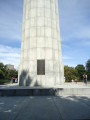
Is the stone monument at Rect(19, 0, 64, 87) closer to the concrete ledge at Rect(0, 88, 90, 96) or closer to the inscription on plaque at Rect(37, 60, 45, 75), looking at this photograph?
the inscription on plaque at Rect(37, 60, 45, 75)

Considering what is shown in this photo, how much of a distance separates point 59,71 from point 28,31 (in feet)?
23.6

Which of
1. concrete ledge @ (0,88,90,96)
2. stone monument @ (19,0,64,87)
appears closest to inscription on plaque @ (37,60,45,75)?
stone monument @ (19,0,64,87)

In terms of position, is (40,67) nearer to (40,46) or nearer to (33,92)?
(40,46)

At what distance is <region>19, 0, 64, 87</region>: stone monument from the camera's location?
45.3ft

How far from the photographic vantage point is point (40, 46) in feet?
47.3

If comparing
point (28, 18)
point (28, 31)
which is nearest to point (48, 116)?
point (28, 31)

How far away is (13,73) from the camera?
7462 centimetres

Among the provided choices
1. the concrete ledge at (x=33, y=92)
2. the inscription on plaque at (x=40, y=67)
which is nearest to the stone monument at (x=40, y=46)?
the inscription on plaque at (x=40, y=67)

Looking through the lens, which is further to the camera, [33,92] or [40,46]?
[40,46]

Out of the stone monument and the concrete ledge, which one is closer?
the concrete ledge

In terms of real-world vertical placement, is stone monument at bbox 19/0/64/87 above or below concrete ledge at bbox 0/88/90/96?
above

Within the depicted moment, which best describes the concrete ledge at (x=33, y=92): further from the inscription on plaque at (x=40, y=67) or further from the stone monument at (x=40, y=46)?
the inscription on plaque at (x=40, y=67)

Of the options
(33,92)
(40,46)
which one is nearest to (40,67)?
(40,46)

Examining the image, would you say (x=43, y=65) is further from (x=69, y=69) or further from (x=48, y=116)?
(x=69, y=69)
